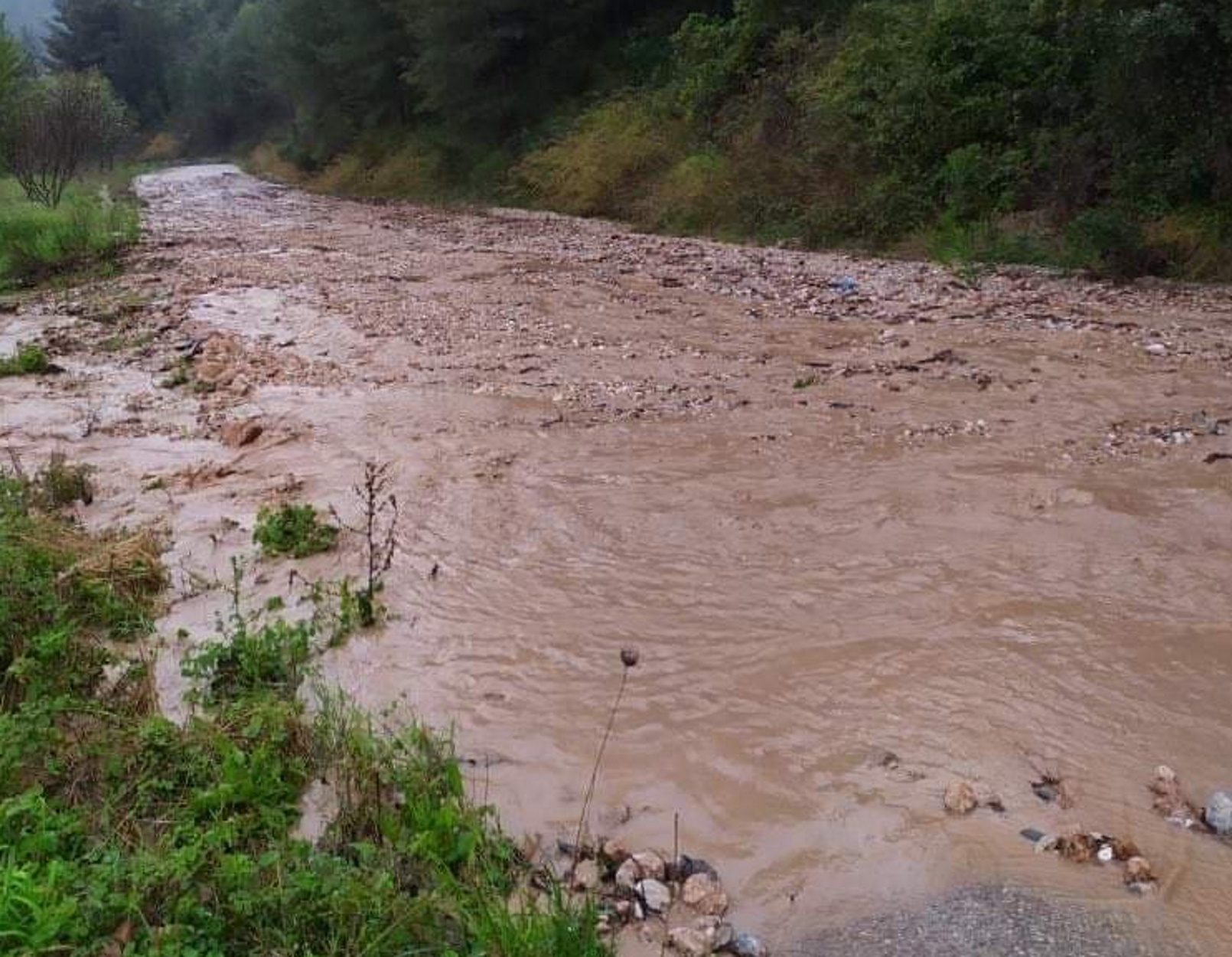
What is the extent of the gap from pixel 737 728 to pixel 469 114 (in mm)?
28763

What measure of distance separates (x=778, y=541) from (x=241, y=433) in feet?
13.7

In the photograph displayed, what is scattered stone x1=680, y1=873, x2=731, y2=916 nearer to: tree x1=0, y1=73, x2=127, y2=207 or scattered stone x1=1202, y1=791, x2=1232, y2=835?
scattered stone x1=1202, y1=791, x2=1232, y2=835

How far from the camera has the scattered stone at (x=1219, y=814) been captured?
3016 millimetres

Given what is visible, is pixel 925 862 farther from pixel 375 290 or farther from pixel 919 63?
pixel 919 63

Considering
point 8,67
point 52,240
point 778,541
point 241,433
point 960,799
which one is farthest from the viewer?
point 8,67

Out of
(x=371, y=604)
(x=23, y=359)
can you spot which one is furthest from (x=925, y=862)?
(x=23, y=359)

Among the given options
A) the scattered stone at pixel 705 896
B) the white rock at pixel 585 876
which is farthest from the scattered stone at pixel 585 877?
the scattered stone at pixel 705 896

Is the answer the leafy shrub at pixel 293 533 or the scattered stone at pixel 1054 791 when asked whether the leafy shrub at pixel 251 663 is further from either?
the scattered stone at pixel 1054 791

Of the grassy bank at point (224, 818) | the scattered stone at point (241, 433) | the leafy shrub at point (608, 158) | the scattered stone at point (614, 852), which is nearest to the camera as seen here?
the grassy bank at point (224, 818)

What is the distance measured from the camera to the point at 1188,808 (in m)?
3.12

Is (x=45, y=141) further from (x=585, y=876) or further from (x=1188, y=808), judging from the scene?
(x=1188, y=808)

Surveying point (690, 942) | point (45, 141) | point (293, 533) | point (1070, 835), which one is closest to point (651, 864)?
point (690, 942)

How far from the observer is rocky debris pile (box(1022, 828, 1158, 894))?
285 centimetres

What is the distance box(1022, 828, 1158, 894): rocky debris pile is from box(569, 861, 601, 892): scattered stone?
4.10 ft
